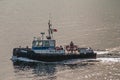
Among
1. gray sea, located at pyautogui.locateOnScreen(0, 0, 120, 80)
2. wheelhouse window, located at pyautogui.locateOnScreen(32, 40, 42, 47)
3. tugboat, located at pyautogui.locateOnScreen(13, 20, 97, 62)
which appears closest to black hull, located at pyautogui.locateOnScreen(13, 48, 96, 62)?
tugboat, located at pyautogui.locateOnScreen(13, 20, 97, 62)

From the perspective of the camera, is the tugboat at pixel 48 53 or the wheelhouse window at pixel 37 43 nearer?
the tugboat at pixel 48 53

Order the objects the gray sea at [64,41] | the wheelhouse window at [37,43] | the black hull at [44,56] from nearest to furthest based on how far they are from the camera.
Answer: the gray sea at [64,41] < the black hull at [44,56] < the wheelhouse window at [37,43]

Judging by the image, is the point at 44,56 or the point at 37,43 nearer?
the point at 44,56

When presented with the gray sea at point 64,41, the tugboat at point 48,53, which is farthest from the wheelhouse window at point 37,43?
the gray sea at point 64,41

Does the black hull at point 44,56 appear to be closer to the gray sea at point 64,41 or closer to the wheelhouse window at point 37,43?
the gray sea at point 64,41

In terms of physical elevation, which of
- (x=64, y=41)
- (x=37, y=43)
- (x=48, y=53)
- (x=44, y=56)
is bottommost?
(x=44, y=56)

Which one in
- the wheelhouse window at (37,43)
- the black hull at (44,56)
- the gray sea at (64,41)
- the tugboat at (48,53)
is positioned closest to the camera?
the gray sea at (64,41)

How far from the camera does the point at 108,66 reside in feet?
285

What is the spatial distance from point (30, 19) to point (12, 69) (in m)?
85.3

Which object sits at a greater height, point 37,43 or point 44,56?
point 37,43

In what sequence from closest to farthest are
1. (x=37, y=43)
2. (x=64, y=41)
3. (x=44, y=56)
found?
(x=44, y=56), (x=37, y=43), (x=64, y=41)

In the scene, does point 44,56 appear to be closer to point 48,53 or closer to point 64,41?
point 48,53

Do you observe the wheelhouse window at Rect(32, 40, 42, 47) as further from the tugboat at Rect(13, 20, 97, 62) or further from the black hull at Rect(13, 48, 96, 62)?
the black hull at Rect(13, 48, 96, 62)

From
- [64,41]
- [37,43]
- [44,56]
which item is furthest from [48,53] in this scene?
[64,41]
